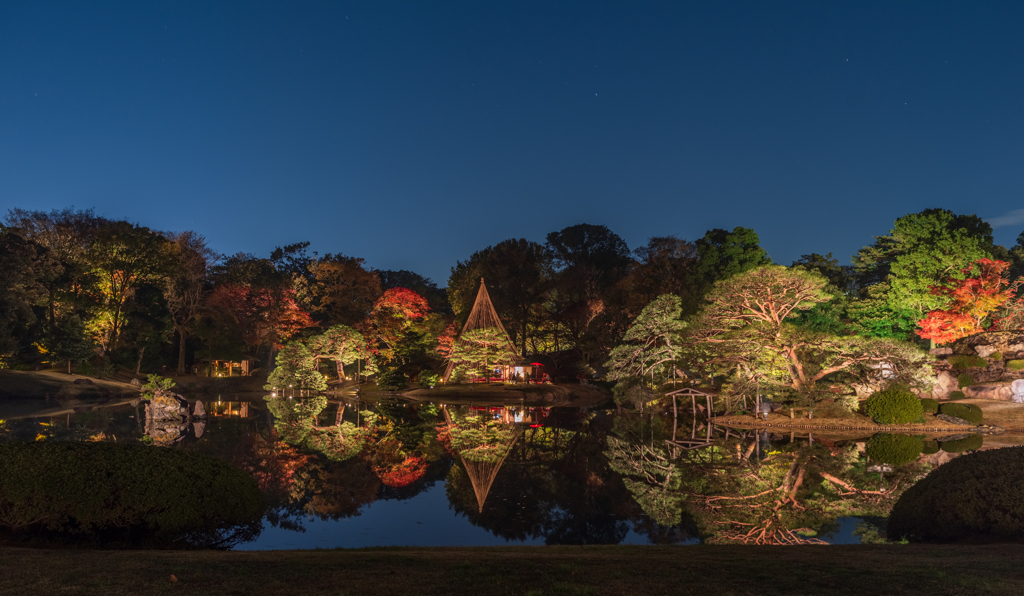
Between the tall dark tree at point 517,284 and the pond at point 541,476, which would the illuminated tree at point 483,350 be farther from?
the pond at point 541,476

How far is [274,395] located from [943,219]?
137 ft

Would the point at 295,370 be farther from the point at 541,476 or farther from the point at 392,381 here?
the point at 541,476

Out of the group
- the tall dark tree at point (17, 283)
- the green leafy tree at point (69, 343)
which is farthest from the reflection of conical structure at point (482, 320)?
the tall dark tree at point (17, 283)

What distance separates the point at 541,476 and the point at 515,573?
8608 millimetres

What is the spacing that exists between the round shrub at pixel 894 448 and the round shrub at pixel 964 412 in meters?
3.73

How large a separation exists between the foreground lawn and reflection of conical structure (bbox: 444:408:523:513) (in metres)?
5.35

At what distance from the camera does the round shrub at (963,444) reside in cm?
1752

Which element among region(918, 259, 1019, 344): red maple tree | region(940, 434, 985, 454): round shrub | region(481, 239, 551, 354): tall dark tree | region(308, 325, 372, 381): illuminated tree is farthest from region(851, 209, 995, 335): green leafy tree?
region(308, 325, 372, 381): illuminated tree

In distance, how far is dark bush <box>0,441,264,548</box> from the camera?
732 cm

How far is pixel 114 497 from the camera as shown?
757 cm

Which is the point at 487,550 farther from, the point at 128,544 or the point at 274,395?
the point at 274,395

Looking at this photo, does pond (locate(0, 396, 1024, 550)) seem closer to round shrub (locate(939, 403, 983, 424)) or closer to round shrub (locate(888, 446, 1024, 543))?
round shrub (locate(888, 446, 1024, 543))

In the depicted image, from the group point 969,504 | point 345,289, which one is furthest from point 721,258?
point 969,504

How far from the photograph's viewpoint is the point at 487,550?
25.0 feet
